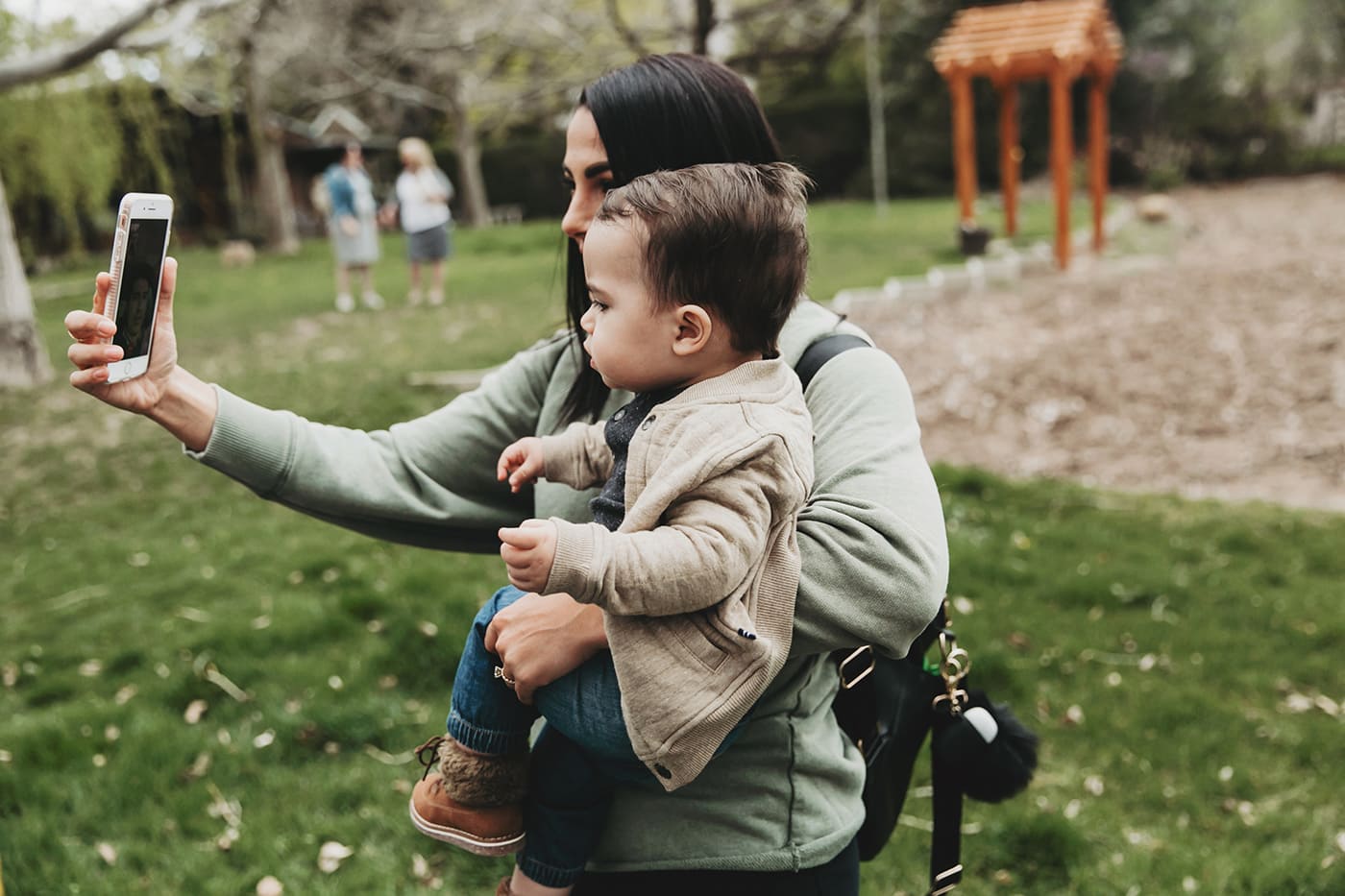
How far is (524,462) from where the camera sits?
165 centimetres

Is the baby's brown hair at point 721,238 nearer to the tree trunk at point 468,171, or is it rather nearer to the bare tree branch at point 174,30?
the bare tree branch at point 174,30

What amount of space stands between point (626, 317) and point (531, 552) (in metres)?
0.33

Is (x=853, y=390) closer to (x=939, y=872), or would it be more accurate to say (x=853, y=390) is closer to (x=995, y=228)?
(x=939, y=872)

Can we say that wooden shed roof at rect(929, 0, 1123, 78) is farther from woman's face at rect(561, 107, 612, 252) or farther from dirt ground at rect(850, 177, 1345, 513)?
woman's face at rect(561, 107, 612, 252)

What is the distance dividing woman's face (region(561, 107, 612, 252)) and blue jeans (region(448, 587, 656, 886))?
0.55 m

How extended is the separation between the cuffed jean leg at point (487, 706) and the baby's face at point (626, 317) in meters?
0.37

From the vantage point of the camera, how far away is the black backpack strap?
5.39 ft

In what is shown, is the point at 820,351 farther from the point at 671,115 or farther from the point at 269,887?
the point at 269,887

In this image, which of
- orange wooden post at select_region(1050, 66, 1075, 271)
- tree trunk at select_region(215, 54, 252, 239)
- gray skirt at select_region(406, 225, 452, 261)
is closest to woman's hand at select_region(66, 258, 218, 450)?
gray skirt at select_region(406, 225, 452, 261)

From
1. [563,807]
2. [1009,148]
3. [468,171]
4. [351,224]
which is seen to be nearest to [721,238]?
[563,807]

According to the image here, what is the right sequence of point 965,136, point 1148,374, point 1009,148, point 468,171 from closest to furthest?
1. point 1148,374
2. point 965,136
3. point 1009,148
4. point 468,171

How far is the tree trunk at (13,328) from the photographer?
930 cm

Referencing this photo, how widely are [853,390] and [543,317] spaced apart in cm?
958

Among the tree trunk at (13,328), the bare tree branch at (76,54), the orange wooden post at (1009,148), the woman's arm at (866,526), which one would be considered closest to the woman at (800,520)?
the woman's arm at (866,526)
